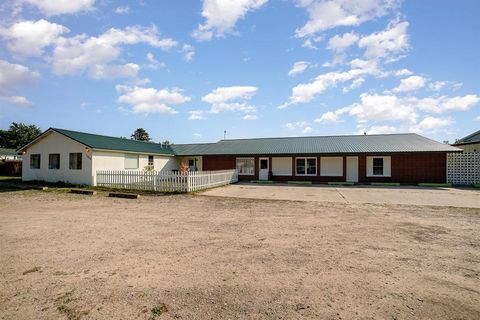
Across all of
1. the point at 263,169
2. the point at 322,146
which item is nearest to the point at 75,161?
the point at 263,169

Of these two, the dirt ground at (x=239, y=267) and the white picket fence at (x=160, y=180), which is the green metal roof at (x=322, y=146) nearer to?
the white picket fence at (x=160, y=180)

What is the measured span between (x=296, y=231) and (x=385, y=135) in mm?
23688

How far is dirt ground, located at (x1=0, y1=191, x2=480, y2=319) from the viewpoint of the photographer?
3523 millimetres

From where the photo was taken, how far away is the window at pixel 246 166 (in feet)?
85.3

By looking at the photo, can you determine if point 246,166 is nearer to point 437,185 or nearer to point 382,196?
point 382,196

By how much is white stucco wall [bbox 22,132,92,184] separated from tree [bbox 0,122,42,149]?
60805 mm

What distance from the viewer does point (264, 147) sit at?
26.9 meters

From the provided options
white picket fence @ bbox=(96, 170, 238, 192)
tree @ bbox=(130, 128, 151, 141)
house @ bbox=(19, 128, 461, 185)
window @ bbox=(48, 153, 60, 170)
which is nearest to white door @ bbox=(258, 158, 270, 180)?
house @ bbox=(19, 128, 461, 185)

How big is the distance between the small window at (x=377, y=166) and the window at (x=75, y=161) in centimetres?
2280

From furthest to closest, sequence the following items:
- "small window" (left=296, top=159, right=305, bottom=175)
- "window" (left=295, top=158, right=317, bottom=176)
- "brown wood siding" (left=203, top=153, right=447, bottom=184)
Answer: "small window" (left=296, top=159, right=305, bottom=175)
"window" (left=295, top=158, right=317, bottom=176)
"brown wood siding" (left=203, top=153, right=447, bottom=184)

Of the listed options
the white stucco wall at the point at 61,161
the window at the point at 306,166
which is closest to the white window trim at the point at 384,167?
the window at the point at 306,166

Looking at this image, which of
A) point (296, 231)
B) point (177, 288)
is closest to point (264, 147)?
point (296, 231)

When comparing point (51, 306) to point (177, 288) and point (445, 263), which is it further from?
point (445, 263)

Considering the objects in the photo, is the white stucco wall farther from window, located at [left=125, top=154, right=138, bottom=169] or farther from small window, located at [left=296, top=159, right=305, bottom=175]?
small window, located at [left=296, top=159, right=305, bottom=175]
